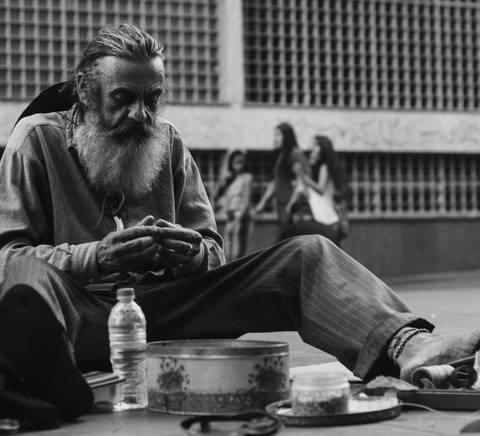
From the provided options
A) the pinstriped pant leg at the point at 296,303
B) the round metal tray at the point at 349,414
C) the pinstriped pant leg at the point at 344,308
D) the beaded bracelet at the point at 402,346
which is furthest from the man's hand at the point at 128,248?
the beaded bracelet at the point at 402,346

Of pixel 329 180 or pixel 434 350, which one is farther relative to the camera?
pixel 329 180

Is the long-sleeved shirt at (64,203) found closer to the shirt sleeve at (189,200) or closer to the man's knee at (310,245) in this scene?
the shirt sleeve at (189,200)

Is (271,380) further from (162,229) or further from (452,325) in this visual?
(452,325)

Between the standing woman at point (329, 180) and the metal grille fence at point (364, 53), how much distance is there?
426 cm

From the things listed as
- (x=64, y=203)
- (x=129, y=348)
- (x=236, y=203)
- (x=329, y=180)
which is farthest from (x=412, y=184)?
(x=129, y=348)

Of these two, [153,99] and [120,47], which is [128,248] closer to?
[153,99]

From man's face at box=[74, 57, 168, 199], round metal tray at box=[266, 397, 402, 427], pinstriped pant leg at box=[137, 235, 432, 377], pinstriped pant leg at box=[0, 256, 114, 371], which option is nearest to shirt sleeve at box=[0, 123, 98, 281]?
pinstriped pant leg at box=[0, 256, 114, 371]

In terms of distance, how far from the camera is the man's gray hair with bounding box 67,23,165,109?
187 inches

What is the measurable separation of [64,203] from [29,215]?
A: 154 millimetres

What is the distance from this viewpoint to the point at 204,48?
18.2m

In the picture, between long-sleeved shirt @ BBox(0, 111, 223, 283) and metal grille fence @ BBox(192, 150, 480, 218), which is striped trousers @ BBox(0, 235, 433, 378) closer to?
long-sleeved shirt @ BBox(0, 111, 223, 283)

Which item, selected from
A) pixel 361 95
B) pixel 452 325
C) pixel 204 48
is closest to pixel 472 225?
pixel 361 95

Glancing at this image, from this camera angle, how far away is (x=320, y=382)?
3.65 meters

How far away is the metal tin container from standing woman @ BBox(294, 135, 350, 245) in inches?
372
